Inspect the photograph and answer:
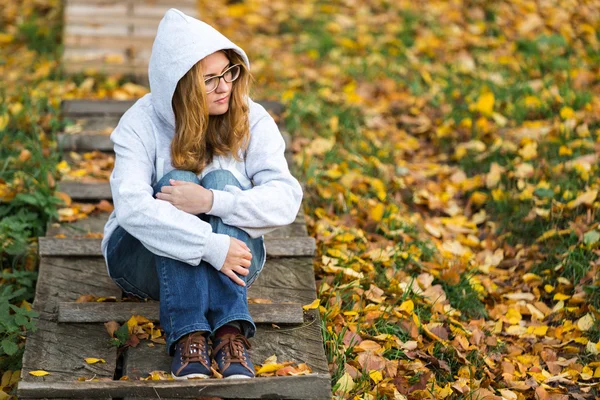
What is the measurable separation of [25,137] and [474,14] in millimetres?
3689

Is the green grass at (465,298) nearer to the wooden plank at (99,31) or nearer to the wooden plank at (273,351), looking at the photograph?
the wooden plank at (273,351)

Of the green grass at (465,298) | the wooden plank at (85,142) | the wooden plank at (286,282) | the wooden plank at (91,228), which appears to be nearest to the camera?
the wooden plank at (286,282)

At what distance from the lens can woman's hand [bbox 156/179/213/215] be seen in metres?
2.70

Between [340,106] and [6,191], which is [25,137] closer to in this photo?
[6,191]

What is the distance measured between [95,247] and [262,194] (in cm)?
96

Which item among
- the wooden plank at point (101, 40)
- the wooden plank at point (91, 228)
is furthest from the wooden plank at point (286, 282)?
the wooden plank at point (101, 40)

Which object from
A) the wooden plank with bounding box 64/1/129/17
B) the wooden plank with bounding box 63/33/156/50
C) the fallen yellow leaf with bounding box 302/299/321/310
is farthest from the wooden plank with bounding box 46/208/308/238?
the wooden plank with bounding box 64/1/129/17

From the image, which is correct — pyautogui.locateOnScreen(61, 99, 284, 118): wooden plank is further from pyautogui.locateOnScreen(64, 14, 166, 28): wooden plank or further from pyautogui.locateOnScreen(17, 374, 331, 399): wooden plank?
pyautogui.locateOnScreen(17, 374, 331, 399): wooden plank

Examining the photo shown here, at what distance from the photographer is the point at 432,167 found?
15.1 feet

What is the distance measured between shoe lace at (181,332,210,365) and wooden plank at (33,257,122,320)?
2.10ft

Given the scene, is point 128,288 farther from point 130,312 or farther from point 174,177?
point 174,177

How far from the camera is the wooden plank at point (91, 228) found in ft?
11.6

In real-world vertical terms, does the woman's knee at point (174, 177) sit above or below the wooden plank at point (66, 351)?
above

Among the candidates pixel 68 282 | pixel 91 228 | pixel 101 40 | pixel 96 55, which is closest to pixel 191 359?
pixel 68 282
